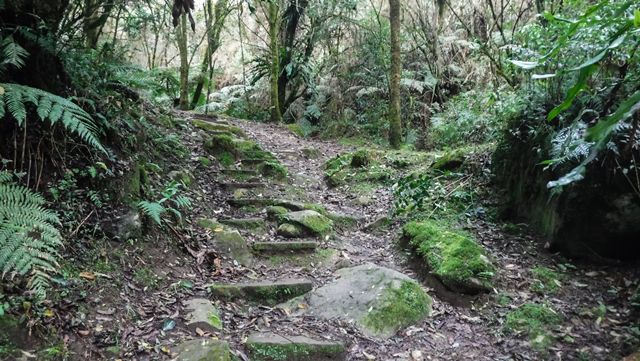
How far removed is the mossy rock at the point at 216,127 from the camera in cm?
699

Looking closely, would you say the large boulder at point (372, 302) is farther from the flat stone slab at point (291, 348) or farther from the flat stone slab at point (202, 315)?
the flat stone slab at point (202, 315)

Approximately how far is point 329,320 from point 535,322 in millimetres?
1422

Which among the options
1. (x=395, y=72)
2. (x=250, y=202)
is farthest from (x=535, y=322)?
(x=395, y=72)

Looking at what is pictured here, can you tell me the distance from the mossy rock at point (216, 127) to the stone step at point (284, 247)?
3.37 meters

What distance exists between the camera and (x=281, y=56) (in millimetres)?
11789

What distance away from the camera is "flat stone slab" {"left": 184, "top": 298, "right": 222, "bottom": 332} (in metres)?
2.78

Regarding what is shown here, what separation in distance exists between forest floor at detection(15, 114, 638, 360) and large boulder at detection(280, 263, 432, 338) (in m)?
0.08

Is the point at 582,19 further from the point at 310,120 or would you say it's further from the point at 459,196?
the point at 310,120

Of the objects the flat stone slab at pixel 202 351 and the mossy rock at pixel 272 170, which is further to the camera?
the mossy rock at pixel 272 170

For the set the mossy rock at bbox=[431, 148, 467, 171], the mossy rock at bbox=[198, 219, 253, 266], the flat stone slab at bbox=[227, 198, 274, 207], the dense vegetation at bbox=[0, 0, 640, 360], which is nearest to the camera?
the dense vegetation at bbox=[0, 0, 640, 360]

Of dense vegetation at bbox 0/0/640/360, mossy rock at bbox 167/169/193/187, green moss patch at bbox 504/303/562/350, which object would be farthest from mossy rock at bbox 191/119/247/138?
green moss patch at bbox 504/303/562/350

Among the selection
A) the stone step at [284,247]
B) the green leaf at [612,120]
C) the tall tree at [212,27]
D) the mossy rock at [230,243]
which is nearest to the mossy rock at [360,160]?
the stone step at [284,247]

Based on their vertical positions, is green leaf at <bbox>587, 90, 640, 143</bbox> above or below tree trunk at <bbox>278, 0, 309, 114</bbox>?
below

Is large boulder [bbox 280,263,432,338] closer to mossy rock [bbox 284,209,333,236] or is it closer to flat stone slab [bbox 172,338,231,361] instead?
flat stone slab [bbox 172,338,231,361]
